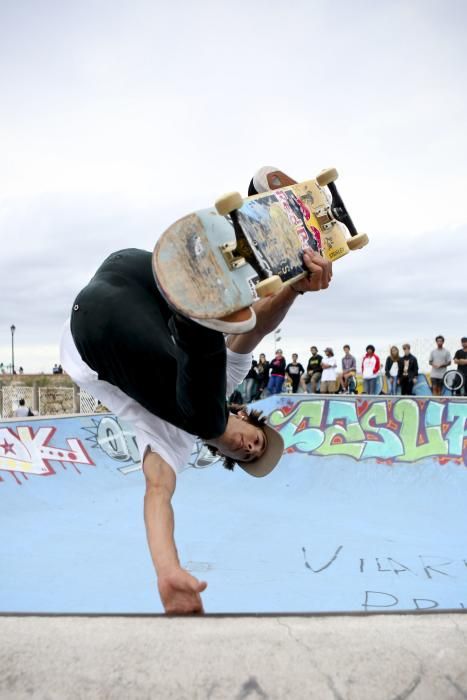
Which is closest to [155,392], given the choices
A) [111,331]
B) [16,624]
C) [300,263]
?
[111,331]

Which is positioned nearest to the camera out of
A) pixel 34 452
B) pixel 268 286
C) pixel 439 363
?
pixel 268 286

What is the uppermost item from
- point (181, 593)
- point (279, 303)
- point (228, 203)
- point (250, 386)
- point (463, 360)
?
point (228, 203)

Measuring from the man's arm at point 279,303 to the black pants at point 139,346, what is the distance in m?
0.50

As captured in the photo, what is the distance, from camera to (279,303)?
306 cm

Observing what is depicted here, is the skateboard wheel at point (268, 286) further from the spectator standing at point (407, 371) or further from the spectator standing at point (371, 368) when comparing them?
the spectator standing at point (371, 368)

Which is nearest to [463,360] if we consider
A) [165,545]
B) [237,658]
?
[165,545]

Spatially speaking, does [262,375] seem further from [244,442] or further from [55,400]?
[244,442]

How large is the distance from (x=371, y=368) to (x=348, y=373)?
167 cm

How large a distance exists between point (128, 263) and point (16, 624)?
201 centimetres

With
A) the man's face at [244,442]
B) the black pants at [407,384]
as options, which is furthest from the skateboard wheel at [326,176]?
the black pants at [407,384]

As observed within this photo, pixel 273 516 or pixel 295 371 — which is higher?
pixel 295 371

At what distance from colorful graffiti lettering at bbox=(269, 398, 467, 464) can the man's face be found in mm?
7378

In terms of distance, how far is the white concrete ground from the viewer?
114cm

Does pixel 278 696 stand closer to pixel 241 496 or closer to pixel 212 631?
pixel 212 631
